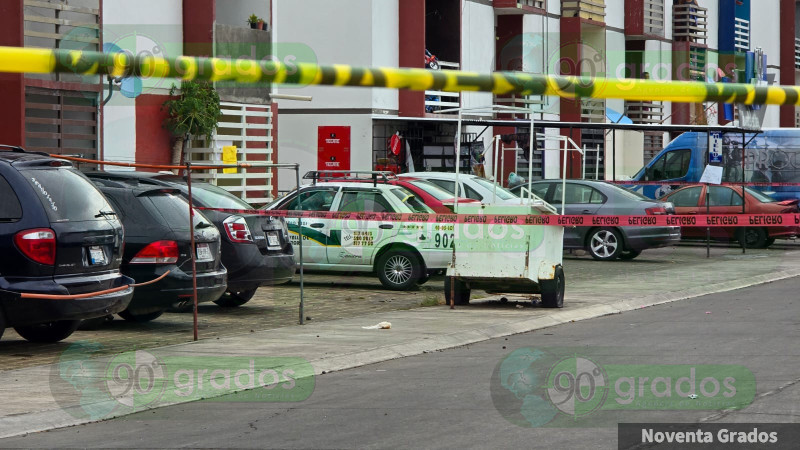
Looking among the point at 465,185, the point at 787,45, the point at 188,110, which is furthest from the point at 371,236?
the point at 787,45

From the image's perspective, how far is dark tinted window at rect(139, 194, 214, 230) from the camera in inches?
498

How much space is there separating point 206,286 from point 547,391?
15.8 feet

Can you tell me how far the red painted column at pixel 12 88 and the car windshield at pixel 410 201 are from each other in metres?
6.62

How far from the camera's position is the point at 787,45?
52.9 metres

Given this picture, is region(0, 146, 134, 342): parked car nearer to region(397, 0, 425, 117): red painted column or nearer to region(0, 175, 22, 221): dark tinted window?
region(0, 175, 22, 221): dark tinted window

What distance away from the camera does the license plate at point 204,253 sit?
1265cm

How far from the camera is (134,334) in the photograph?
41.2ft

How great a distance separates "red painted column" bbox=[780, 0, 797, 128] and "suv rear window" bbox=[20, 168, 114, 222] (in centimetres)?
4620

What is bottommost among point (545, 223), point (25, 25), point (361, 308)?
point (361, 308)

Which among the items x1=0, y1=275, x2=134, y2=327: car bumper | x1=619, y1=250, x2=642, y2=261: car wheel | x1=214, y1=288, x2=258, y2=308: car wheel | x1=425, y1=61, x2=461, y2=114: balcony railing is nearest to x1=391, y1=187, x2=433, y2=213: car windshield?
x1=214, y1=288, x2=258, y2=308: car wheel

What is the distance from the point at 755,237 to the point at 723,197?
5.16ft

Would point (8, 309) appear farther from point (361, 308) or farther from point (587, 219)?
point (587, 219)

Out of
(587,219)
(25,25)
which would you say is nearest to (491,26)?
(25,25)

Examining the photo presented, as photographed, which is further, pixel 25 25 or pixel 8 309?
pixel 25 25
